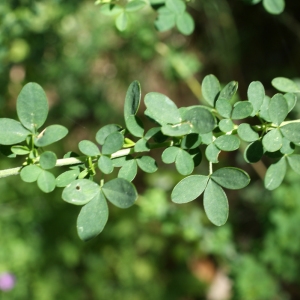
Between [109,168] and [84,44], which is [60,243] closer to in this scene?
[84,44]

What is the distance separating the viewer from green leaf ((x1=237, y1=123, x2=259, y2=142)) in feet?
2.06

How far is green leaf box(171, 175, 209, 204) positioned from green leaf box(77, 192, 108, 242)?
0.11 m

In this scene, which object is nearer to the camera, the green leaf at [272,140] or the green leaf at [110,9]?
the green leaf at [272,140]

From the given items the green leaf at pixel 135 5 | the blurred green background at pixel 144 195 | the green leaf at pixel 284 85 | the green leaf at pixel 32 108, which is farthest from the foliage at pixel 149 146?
the blurred green background at pixel 144 195

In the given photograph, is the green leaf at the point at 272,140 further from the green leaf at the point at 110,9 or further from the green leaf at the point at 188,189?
the green leaf at the point at 110,9

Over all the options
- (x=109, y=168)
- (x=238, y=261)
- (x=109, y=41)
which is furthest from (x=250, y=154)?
(x=109, y=41)

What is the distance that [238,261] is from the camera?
172 cm

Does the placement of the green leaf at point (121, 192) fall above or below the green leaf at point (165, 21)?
below

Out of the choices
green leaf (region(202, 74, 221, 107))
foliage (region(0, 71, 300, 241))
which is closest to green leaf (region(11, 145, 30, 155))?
foliage (region(0, 71, 300, 241))

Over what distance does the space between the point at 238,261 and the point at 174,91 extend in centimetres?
134

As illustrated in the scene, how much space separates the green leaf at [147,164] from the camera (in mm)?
636

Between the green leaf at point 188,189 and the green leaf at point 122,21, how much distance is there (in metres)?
0.38

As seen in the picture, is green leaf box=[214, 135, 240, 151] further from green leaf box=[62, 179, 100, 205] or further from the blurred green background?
the blurred green background

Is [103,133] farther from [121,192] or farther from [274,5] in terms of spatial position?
[274,5]
